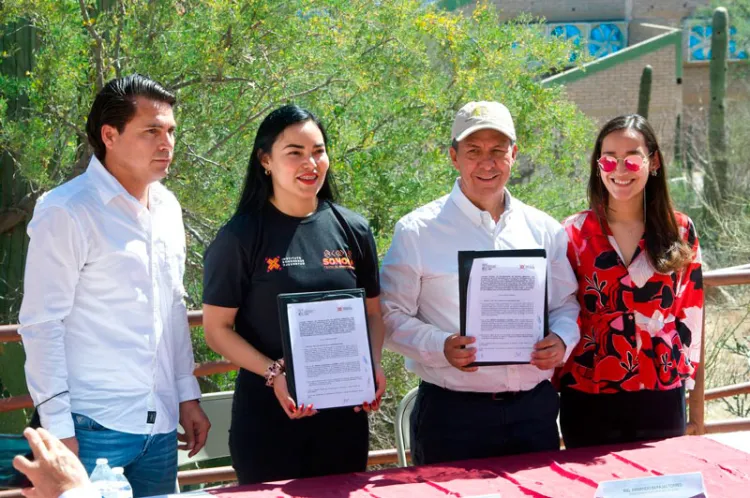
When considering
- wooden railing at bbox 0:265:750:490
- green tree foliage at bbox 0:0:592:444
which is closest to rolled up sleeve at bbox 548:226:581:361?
wooden railing at bbox 0:265:750:490

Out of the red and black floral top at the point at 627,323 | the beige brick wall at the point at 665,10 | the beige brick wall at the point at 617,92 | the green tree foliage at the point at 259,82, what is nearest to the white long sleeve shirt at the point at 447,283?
the red and black floral top at the point at 627,323

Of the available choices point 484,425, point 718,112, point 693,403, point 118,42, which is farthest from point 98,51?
point 718,112

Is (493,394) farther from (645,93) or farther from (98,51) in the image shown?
(645,93)

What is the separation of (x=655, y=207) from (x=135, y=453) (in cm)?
218

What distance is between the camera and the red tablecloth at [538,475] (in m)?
2.91

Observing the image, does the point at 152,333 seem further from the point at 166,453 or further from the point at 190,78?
the point at 190,78

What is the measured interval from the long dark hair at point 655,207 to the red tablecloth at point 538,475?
724mm

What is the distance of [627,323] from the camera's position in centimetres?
363

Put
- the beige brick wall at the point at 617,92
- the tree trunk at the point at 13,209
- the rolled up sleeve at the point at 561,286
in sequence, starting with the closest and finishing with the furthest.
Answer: the rolled up sleeve at the point at 561,286
the tree trunk at the point at 13,209
the beige brick wall at the point at 617,92

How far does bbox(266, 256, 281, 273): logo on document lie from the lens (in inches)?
128

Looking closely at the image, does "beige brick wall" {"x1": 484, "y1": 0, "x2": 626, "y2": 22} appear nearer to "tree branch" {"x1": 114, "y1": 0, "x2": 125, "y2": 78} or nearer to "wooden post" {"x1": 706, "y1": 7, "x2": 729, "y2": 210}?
"wooden post" {"x1": 706, "y1": 7, "x2": 729, "y2": 210}

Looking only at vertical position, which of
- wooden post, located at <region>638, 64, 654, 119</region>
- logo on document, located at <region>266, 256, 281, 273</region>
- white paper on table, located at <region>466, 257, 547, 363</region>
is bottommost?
white paper on table, located at <region>466, 257, 547, 363</region>

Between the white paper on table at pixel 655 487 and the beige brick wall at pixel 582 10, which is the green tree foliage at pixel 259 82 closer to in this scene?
the white paper on table at pixel 655 487

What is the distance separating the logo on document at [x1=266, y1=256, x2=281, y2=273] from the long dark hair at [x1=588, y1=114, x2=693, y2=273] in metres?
1.35
